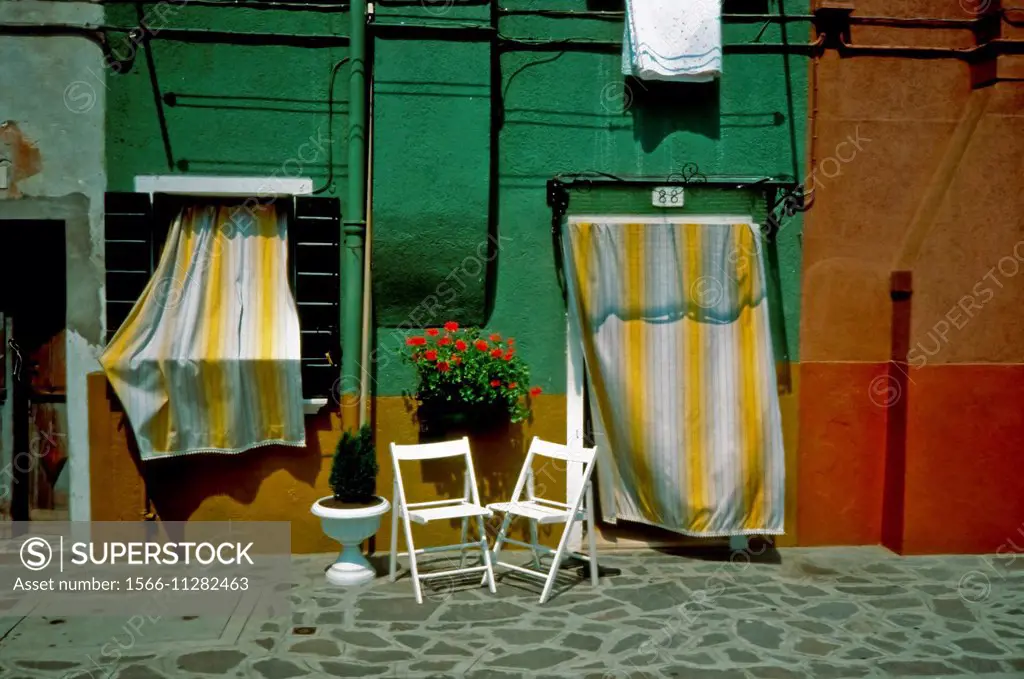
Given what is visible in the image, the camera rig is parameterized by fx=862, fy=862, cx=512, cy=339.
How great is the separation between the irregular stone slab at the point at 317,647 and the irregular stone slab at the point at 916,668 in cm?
303

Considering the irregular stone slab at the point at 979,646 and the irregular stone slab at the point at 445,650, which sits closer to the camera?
the irregular stone slab at the point at 445,650

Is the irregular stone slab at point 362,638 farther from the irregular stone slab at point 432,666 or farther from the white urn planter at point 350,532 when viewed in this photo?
the white urn planter at point 350,532

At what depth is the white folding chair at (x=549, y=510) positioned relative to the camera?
18.7 feet

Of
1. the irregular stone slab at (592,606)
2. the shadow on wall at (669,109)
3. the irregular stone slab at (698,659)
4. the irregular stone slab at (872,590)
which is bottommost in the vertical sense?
the irregular stone slab at (698,659)

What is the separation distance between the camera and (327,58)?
20.9ft

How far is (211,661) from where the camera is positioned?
468 centimetres

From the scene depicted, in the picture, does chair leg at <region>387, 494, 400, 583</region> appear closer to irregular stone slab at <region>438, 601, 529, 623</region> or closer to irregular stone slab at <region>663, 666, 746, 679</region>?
irregular stone slab at <region>438, 601, 529, 623</region>

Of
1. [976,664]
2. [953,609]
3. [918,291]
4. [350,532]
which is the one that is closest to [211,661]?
[350,532]

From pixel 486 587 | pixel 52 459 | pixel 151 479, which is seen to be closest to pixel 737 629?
pixel 486 587

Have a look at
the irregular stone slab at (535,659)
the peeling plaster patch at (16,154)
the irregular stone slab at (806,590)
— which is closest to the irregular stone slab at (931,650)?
the irregular stone slab at (806,590)

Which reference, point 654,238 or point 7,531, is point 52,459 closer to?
point 7,531

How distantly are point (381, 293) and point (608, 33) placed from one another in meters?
2.63

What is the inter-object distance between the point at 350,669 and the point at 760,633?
2.40 m

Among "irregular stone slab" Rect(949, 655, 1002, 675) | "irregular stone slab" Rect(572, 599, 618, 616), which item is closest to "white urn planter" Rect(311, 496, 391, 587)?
"irregular stone slab" Rect(572, 599, 618, 616)
